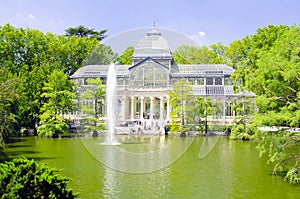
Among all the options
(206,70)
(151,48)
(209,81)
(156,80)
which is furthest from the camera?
(151,48)

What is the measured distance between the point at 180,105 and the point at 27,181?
1222 inches

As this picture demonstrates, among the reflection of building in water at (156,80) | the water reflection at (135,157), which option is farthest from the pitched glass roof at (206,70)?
the water reflection at (135,157)

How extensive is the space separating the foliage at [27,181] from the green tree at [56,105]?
1020 inches

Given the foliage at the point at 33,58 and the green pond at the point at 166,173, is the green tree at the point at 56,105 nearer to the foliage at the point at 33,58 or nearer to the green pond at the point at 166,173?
the foliage at the point at 33,58

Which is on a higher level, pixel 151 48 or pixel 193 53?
pixel 151 48

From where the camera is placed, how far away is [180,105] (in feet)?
127

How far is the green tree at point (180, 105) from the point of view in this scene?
36719mm

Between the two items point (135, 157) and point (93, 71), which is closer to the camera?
point (135, 157)

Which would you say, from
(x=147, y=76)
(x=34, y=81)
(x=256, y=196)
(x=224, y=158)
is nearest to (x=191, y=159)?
(x=224, y=158)

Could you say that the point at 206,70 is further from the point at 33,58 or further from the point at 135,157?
the point at 135,157

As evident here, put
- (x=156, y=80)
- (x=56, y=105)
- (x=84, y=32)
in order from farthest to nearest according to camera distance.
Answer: (x=84, y=32) < (x=156, y=80) < (x=56, y=105)

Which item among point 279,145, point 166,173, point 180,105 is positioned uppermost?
point 180,105

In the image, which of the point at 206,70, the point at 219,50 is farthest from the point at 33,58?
the point at 219,50

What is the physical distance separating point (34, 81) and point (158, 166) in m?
25.7
